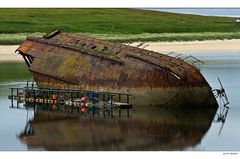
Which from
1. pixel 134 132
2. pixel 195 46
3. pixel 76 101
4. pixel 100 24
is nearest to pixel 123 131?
pixel 134 132

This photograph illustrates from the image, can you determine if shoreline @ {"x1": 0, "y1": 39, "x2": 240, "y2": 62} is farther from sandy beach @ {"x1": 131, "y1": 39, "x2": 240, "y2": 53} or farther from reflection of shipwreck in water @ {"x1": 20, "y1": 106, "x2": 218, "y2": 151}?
reflection of shipwreck in water @ {"x1": 20, "y1": 106, "x2": 218, "y2": 151}

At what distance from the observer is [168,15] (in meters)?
73.6

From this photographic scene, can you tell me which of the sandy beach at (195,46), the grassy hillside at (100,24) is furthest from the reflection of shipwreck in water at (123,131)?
the grassy hillside at (100,24)

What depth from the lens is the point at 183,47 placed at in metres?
64.5

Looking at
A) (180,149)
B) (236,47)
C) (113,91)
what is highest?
(236,47)

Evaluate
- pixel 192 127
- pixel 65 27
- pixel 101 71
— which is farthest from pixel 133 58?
pixel 65 27

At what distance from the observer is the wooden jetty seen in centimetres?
2792

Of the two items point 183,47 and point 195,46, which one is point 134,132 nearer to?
point 183,47

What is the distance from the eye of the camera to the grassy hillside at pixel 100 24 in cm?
6425

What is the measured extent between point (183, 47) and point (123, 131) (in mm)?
41657

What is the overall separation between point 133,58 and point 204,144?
8207 millimetres

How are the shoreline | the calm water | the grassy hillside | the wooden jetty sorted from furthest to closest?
the grassy hillside → the shoreline → the wooden jetty → the calm water

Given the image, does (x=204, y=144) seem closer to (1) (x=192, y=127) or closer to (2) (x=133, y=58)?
(1) (x=192, y=127)

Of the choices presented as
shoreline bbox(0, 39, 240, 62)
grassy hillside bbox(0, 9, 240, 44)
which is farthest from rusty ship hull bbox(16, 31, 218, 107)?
grassy hillside bbox(0, 9, 240, 44)
